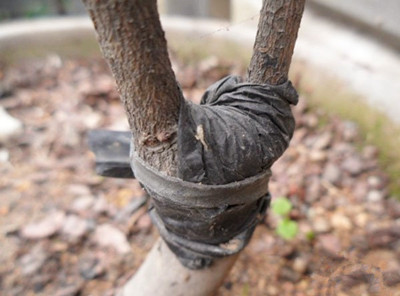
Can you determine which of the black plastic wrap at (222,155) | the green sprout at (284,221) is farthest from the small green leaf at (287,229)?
the black plastic wrap at (222,155)

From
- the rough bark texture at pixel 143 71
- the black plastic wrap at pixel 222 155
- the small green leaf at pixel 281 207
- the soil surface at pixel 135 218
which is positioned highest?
the rough bark texture at pixel 143 71

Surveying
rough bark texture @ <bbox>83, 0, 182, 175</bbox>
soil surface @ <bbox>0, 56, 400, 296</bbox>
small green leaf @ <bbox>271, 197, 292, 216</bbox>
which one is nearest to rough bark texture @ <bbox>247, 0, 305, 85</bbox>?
rough bark texture @ <bbox>83, 0, 182, 175</bbox>

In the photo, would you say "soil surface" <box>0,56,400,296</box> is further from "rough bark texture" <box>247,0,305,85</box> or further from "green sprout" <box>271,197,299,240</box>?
"rough bark texture" <box>247,0,305,85</box>

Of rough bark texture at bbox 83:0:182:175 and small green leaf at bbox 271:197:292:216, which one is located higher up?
rough bark texture at bbox 83:0:182:175

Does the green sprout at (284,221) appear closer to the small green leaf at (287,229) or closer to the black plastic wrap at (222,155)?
the small green leaf at (287,229)

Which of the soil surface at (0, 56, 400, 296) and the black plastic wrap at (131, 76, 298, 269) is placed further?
the soil surface at (0, 56, 400, 296)

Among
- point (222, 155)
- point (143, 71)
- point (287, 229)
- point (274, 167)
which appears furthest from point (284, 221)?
point (143, 71)

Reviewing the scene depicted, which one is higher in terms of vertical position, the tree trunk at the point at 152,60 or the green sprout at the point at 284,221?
the tree trunk at the point at 152,60
